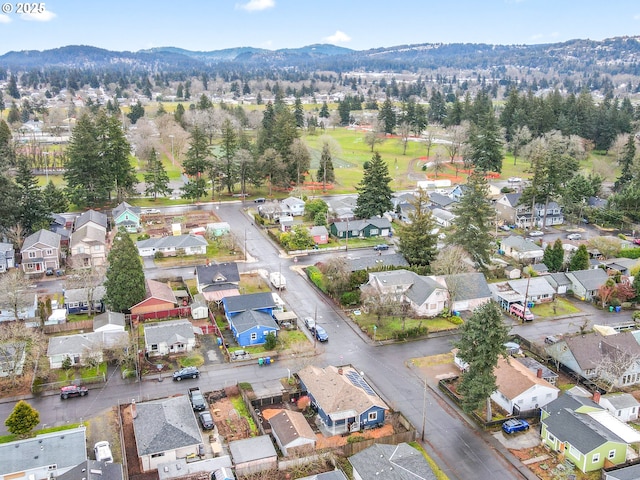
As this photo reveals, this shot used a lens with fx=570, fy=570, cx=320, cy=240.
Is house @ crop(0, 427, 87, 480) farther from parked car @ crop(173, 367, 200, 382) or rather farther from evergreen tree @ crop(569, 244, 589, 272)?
evergreen tree @ crop(569, 244, 589, 272)

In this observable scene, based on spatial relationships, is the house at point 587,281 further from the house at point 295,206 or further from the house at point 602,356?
the house at point 295,206

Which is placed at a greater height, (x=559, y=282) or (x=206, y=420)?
(x=559, y=282)

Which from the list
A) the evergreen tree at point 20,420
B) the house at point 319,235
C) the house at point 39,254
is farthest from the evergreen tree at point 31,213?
the evergreen tree at point 20,420

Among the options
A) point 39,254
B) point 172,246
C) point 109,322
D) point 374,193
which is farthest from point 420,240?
point 39,254

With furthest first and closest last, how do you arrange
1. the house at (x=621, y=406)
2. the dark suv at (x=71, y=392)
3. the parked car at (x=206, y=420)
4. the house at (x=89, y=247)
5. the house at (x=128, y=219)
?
the house at (x=128, y=219)
the house at (x=89, y=247)
the dark suv at (x=71, y=392)
the house at (x=621, y=406)
the parked car at (x=206, y=420)

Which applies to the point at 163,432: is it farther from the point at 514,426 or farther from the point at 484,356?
the point at 514,426

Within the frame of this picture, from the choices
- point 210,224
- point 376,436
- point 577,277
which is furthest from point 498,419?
point 210,224
